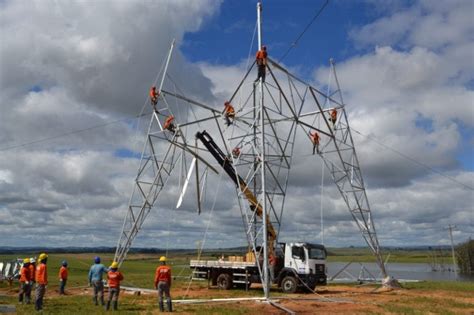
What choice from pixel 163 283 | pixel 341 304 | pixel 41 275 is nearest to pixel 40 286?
pixel 41 275

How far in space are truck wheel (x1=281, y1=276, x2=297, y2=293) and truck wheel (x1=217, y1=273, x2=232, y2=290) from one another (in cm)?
328

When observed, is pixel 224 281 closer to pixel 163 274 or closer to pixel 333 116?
pixel 163 274

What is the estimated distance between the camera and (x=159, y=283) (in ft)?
55.5

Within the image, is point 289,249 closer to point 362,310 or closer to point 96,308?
point 362,310

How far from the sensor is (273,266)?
26.7 metres

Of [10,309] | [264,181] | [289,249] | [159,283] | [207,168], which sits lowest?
[10,309]

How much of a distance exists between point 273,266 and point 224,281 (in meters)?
3.27

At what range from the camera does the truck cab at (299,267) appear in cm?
2600

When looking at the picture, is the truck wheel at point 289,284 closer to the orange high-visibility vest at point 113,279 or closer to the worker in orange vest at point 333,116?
the worker in orange vest at point 333,116

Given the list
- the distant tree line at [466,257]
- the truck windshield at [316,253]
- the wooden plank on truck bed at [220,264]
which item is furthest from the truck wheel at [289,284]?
the distant tree line at [466,257]

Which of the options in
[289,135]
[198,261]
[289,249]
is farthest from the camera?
[198,261]

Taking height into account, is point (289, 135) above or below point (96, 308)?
above

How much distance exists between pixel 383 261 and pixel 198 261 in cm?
1162

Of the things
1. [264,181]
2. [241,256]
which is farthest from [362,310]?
[241,256]
